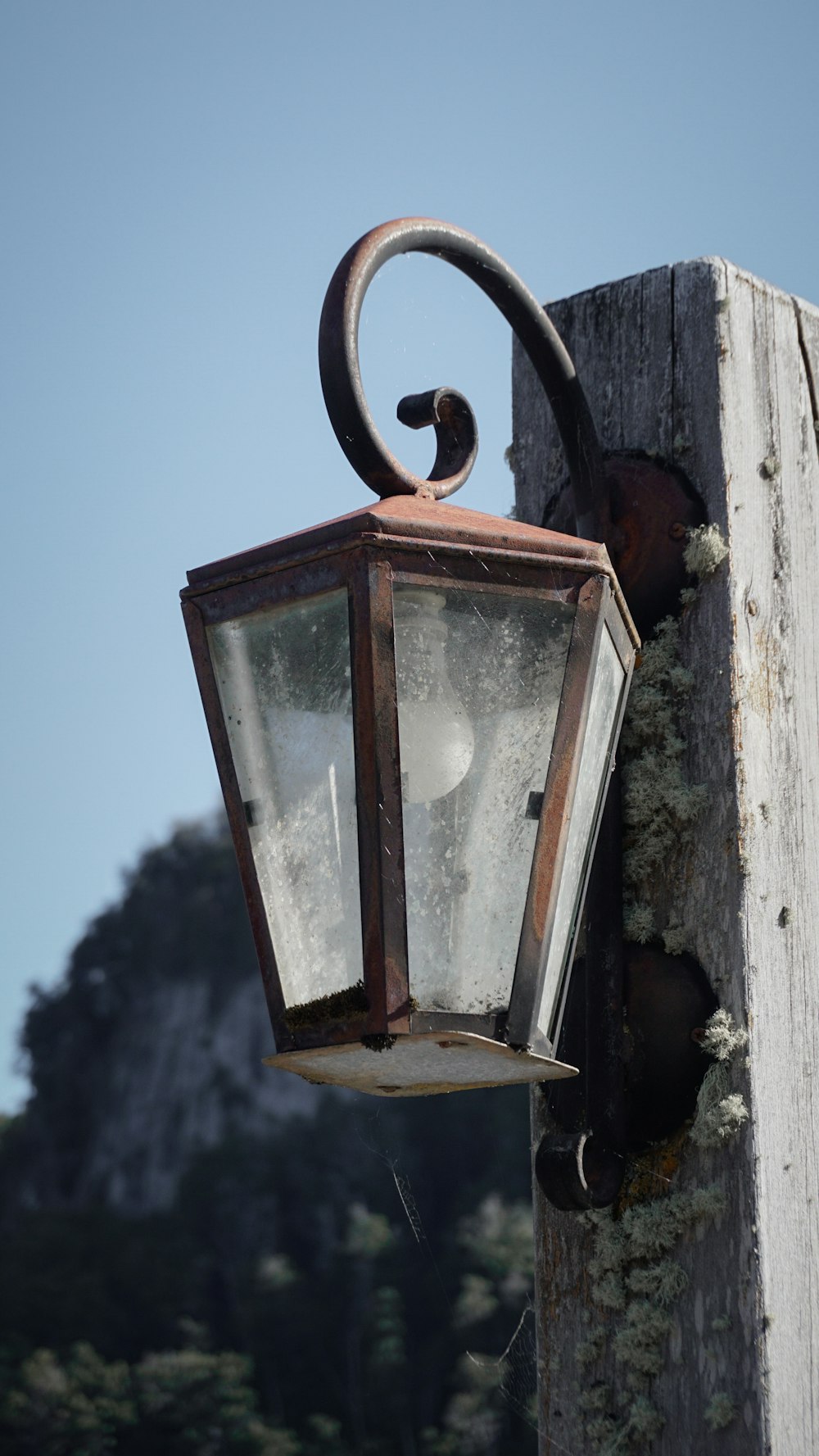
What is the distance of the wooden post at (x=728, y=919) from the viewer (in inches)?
61.6

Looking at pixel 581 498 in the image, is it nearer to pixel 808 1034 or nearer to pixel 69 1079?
pixel 808 1034

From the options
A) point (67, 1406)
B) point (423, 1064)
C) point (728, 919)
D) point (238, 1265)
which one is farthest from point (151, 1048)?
point (423, 1064)

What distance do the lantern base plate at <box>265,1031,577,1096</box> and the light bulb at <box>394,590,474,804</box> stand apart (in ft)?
0.63

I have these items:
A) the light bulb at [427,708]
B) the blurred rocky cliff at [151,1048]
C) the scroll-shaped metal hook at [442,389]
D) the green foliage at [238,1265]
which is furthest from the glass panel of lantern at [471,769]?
the blurred rocky cliff at [151,1048]

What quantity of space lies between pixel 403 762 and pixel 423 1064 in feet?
0.82

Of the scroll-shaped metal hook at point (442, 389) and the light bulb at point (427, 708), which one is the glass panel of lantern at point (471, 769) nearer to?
the light bulb at point (427, 708)

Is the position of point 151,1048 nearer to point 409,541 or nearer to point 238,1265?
point 238,1265

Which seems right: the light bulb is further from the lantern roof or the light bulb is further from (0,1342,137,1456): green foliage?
(0,1342,137,1456): green foliage

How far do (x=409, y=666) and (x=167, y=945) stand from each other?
4524cm

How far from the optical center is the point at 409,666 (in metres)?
1.31

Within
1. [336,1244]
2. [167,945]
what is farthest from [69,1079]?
[336,1244]

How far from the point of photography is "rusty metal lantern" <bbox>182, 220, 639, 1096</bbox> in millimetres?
1279

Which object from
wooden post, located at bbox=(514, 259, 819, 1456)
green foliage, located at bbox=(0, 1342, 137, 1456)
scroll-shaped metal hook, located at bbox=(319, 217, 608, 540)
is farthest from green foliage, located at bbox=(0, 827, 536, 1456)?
scroll-shaped metal hook, located at bbox=(319, 217, 608, 540)

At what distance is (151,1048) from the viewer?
45.1m
